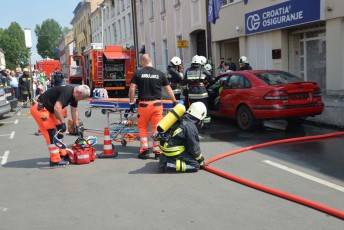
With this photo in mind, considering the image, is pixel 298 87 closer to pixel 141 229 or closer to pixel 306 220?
pixel 306 220

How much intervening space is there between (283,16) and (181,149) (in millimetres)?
10605

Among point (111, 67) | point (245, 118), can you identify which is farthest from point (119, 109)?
point (111, 67)

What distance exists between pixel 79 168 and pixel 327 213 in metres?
3.95

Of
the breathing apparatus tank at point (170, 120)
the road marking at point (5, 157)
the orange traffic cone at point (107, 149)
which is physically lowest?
the road marking at point (5, 157)

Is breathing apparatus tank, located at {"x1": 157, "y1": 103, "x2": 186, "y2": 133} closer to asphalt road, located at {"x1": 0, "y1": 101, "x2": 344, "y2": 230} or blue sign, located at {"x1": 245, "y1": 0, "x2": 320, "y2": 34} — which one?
asphalt road, located at {"x1": 0, "y1": 101, "x2": 344, "y2": 230}

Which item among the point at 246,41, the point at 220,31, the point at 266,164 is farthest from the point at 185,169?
the point at 220,31

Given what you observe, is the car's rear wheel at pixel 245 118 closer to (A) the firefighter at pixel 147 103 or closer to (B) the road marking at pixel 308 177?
(B) the road marking at pixel 308 177

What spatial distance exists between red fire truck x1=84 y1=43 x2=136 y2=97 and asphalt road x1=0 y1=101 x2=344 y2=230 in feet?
44.6

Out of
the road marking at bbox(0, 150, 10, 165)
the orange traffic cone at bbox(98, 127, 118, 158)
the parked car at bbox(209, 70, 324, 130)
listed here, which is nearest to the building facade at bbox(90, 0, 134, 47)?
the parked car at bbox(209, 70, 324, 130)

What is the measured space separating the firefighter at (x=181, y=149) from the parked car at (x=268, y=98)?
3.06 m

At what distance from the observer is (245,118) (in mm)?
9039

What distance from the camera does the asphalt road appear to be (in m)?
3.96

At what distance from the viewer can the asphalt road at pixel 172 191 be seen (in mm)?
3961

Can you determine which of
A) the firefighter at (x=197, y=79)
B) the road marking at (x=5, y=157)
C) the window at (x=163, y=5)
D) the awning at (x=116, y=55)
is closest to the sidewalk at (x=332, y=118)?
the firefighter at (x=197, y=79)
